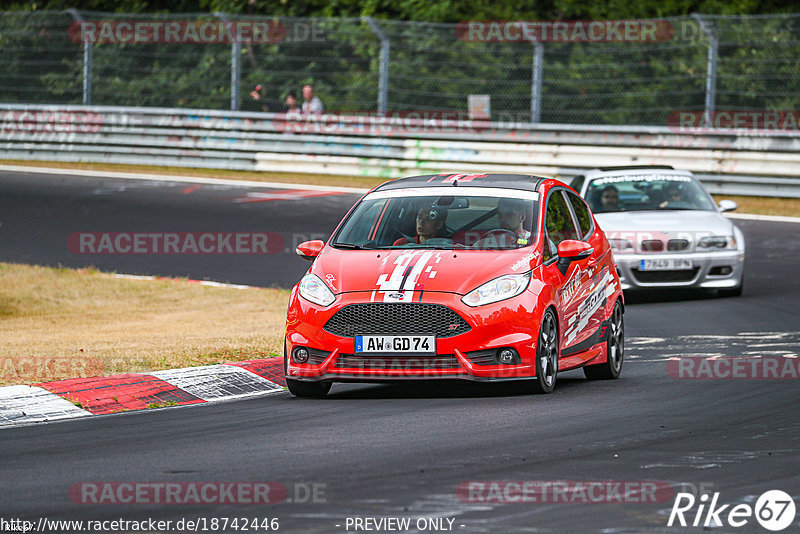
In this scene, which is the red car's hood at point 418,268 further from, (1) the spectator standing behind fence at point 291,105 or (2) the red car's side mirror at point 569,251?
(1) the spectator standing behind fence at point 291,105

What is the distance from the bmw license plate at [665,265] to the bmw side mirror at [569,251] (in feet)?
19.1

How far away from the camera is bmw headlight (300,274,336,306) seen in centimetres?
920

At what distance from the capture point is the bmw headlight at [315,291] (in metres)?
9.20

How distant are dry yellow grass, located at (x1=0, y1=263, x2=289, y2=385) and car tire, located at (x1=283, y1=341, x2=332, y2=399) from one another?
4.40 ft

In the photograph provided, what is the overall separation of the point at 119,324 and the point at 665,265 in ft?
19.6

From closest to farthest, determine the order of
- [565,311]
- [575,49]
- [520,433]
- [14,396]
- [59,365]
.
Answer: [520,433], [14,396], [565,311], [59,365], [575,49]

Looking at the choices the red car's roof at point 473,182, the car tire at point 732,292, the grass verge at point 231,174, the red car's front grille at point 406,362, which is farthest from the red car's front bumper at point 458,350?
the grass verge at point 231,174

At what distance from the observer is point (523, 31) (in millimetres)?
25891

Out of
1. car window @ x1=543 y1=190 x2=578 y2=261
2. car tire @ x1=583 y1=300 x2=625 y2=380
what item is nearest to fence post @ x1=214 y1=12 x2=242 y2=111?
car window @ x1=543 y1=190 x2=578 y2=261

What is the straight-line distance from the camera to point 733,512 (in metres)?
5.92

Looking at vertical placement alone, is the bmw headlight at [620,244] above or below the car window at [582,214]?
below

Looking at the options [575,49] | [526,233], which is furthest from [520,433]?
[575,49]

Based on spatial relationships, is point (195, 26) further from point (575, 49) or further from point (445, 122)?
point (575, 49)

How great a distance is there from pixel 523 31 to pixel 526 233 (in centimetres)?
1663
